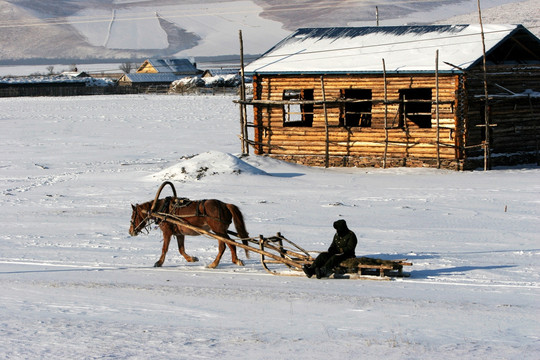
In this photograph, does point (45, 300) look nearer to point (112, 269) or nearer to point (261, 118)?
point (112, 269)

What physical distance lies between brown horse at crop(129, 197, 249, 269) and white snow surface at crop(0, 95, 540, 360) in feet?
1.47

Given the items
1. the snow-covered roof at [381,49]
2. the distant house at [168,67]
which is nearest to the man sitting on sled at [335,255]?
the snow-covered roof at [381,49]

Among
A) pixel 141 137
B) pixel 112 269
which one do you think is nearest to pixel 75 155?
pixel 141 137

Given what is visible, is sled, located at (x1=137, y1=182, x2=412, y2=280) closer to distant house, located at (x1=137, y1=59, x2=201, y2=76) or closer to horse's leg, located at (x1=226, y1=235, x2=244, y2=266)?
horse's leg, located at (x1=226, y1=235, x2=244, y2=266)

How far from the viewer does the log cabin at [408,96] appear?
27.8m

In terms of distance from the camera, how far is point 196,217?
13352mm

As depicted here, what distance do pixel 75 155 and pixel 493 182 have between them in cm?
1766

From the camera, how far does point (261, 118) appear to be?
104ft

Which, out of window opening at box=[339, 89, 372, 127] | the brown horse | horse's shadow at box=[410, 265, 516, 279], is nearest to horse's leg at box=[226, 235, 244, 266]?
the brown horse

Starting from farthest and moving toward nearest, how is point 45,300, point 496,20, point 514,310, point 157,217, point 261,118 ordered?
point 496,20 → point 261,118 → point 157,217 → point 45,300 → point 514,310

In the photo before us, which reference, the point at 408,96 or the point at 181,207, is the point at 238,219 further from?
the point at 408,96

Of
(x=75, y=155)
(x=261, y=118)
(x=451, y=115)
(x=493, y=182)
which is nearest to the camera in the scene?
(x=493, y=182)

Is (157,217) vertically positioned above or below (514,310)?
above

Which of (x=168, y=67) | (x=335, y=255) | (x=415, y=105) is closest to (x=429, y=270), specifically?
(x=335, y=255)
